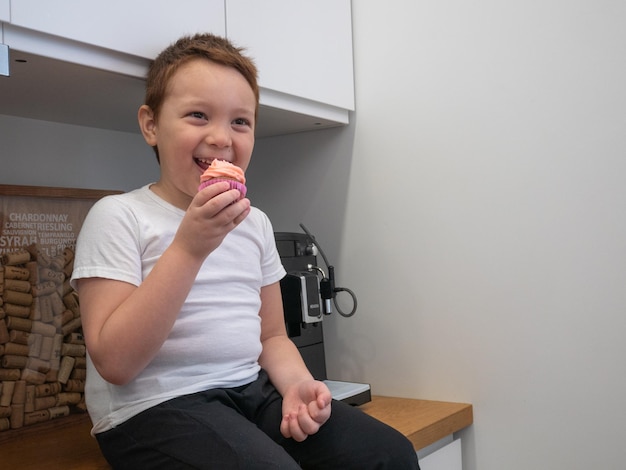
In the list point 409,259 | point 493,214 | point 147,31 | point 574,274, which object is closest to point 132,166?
point 147,31

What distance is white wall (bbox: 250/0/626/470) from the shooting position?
143 cm

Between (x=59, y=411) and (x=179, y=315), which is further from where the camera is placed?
(x=59, y=411)

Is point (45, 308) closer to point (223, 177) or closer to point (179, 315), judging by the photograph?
point (179, 315)

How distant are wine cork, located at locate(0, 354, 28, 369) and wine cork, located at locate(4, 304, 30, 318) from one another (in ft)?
0.26

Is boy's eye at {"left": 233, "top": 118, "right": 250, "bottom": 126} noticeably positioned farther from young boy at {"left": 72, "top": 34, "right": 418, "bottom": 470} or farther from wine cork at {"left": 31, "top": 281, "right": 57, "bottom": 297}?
wine cork at {"left": 31, "top": 281, "right": 57, "bottom": 297}

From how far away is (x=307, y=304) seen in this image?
4.93ft

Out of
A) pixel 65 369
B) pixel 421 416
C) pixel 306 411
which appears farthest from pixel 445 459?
pixel 65 369

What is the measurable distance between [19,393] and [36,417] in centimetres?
6

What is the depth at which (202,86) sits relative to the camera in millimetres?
1136

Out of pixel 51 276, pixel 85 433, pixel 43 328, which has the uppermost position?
pixel 51 276

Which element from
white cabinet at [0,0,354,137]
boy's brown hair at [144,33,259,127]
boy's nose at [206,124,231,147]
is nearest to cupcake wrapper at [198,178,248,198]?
boy's nose at [206,124,231,147]

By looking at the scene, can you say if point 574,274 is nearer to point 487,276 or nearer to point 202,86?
point 487,276

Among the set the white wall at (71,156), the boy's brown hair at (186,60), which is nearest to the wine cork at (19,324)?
the white wall at (71,156)

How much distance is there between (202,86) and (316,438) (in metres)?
0.57
